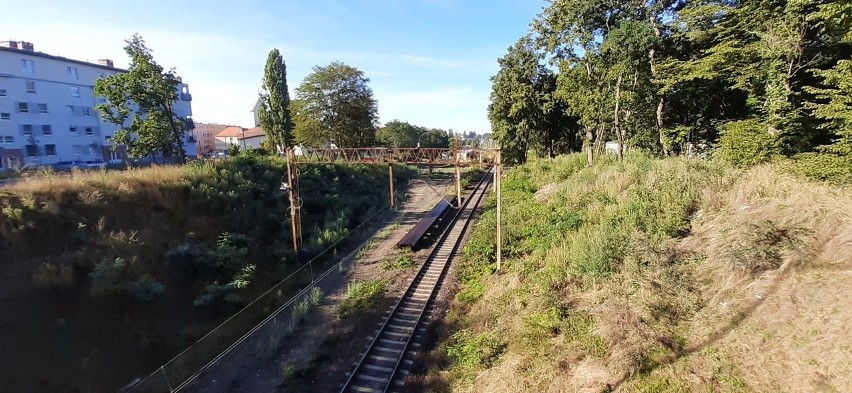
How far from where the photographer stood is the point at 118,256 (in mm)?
15242

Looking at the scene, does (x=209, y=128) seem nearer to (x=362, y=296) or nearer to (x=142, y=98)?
(x=142, y=98)

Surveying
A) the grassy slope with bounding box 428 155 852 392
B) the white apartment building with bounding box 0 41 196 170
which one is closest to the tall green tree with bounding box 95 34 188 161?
the white apartment building with bounding box 0 41 196 170

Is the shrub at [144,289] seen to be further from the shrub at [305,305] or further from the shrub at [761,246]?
the shrub at [761,246]

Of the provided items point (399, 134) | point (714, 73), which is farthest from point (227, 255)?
point (399, 134)

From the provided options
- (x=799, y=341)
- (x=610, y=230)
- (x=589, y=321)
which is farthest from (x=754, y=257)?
(x=610, y=230)

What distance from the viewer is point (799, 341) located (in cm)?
697

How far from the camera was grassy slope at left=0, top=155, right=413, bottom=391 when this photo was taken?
39.3 feet

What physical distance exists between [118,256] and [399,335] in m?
11.8

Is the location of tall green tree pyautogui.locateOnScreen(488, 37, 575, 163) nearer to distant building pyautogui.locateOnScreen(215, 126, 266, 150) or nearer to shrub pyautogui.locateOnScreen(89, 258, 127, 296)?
shrub pyautogui.locateOnScreen(89, 258, 127, 296)

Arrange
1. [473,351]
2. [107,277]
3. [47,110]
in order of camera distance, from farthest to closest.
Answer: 1. [47,110]
2. [107,277]
3. [473,351]

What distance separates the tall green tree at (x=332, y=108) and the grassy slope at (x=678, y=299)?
3748 centimetres

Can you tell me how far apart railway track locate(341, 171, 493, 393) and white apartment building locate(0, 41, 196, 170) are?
3590 centimetres

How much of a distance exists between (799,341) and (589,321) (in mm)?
4230

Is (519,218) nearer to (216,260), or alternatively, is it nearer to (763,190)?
(763,190)
